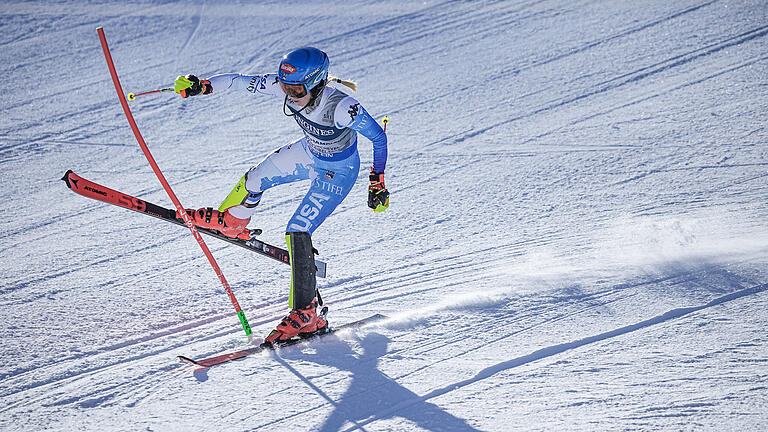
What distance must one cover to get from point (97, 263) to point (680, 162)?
6.09 meters

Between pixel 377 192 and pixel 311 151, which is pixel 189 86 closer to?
pixel 311 151

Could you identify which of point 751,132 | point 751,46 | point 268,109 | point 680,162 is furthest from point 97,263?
point 751,46

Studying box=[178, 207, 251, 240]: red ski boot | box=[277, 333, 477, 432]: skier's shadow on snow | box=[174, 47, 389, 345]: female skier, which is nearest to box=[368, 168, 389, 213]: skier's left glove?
box=[174, 47, 389, 345]: female skier

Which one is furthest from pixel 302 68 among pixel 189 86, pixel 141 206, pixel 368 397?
pixel 368 397

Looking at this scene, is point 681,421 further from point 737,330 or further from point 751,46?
point 751,46

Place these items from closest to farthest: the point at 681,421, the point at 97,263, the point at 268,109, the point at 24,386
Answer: the point at 681,421
the point at 24,386
the point at 97,263
the point at 268,109

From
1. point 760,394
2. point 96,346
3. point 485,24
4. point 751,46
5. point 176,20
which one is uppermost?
point 176,20

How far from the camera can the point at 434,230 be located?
272 inches

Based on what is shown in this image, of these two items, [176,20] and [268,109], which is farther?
[176,20]

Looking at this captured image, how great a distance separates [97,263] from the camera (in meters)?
6.57

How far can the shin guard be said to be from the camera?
17.1 feet

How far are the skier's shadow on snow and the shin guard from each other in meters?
0.39

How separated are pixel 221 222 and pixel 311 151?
1046mm

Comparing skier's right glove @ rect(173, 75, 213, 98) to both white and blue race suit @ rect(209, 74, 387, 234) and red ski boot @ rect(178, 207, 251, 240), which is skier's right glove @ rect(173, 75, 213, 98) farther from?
red ski boot @ rect(178, 207, 251, 240)
